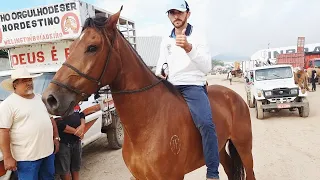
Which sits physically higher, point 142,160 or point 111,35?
point 111,35

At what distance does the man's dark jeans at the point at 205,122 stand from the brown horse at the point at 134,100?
86 mm

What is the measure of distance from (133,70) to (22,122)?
1.74 m

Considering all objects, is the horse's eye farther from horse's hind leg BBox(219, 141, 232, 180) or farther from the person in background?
horse's hind leg BBox(219, 141, 232, 180)

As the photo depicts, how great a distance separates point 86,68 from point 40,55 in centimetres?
560

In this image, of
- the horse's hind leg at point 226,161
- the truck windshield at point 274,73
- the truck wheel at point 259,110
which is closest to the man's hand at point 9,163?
the horse's hind leg at point 226,161

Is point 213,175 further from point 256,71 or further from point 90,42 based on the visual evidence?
point 256,71

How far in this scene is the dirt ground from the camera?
511 centimetres

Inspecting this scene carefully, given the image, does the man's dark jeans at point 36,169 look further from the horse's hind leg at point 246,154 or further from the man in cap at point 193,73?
the horse's hind leg at point 246,154

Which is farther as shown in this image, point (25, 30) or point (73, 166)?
point (25, 30)

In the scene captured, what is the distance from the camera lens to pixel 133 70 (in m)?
2.49

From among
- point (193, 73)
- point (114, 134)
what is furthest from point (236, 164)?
point (114, 134)

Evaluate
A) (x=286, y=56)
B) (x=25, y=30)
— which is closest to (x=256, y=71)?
(x=25, y=30)

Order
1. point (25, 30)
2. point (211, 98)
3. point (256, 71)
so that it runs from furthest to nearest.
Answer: point (256, 71)
point (25, 30)
point (211, 98)

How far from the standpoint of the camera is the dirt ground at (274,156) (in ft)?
16.8
